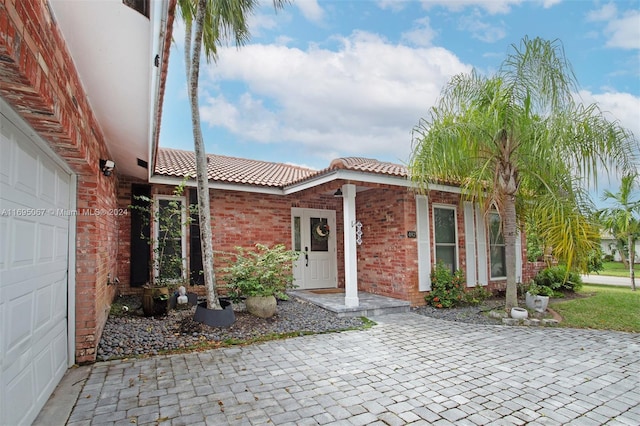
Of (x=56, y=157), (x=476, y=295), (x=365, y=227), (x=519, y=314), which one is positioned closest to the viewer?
(x=56, y=157)

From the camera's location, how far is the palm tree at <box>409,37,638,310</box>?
568 centimetres

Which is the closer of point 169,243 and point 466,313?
point 466,313

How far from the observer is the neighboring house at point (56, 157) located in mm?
2158

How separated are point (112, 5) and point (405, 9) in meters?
8.04

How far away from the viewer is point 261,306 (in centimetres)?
604

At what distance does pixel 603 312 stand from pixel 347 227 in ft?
19.6

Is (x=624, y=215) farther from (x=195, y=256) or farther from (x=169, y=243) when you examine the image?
(x=169, y=243)

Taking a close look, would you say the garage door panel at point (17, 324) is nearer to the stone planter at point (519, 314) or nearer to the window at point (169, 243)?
the window at point (169, 243)

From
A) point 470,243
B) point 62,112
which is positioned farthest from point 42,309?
point 470,243

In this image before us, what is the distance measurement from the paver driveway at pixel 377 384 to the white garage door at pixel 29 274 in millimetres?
483

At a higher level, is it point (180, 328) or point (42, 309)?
point (42, 309)

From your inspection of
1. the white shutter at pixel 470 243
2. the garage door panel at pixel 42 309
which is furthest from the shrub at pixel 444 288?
the garage door panel at pixel 42 309

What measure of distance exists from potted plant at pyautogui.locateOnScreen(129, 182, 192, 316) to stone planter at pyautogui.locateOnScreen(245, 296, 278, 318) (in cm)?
147

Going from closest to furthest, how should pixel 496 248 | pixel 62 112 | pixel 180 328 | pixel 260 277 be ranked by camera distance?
1. pixel 62 112
2. pixel 180 328
3. pixel 260 277
4. pixel 496 248
